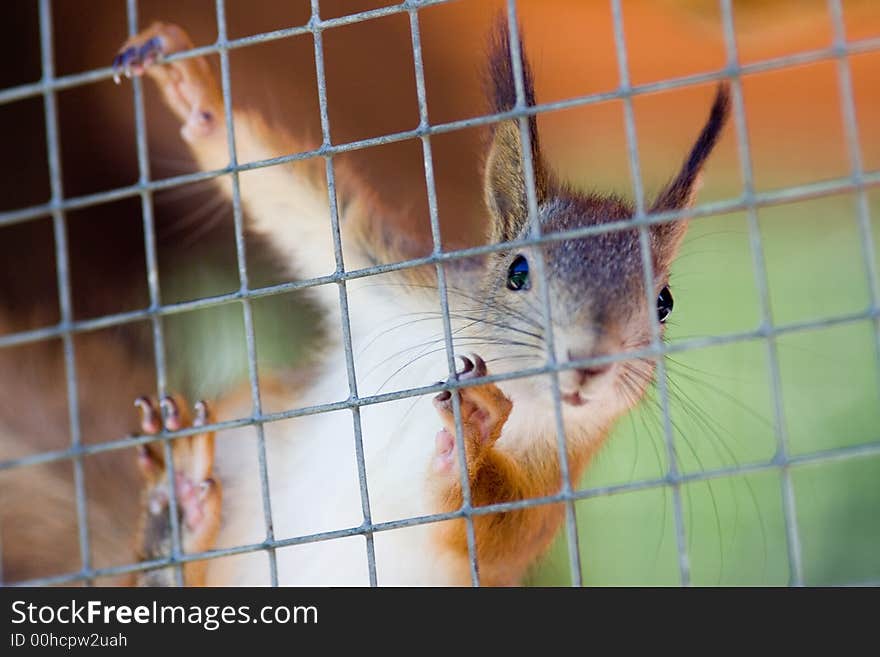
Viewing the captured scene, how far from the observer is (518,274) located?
1920mm

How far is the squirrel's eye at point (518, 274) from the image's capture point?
1.91 m

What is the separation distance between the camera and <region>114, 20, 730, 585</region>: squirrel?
1.68 m

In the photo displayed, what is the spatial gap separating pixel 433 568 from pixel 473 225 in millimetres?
852

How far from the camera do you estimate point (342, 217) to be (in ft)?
7.63

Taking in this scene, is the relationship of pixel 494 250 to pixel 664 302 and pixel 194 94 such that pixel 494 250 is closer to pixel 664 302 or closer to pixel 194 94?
pixel 664 302

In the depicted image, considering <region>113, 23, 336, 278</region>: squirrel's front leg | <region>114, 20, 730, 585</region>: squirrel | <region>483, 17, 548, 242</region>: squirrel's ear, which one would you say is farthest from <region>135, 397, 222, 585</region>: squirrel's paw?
<region>483, 17, 548, 242</region>: squirrel's ear

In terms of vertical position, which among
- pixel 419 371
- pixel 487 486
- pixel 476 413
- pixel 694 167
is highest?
pixel 694 167

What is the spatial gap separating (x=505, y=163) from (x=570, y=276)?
29 centimetres

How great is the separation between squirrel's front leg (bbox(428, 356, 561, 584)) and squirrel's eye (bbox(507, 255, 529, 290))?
26 cm

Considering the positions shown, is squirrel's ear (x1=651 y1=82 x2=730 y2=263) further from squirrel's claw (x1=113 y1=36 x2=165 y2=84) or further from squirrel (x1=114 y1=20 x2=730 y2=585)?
squirrel's claw (x1=113 y1=36 x2=165 y2=84)

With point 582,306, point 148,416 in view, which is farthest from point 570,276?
point 148,416

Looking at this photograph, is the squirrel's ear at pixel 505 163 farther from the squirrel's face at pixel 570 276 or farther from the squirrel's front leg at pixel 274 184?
the squirrel's front leg at pixel 274 184

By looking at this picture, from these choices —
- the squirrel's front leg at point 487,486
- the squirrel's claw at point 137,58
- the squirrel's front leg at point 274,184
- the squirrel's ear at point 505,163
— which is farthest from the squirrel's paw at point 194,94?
the squirrel's front leg at point 487,486
